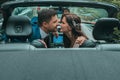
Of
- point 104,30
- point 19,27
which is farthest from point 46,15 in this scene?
point 104,30

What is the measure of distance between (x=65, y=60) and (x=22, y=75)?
12.4 inches

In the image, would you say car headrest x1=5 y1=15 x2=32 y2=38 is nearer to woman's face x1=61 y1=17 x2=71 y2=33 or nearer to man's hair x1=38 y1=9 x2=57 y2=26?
man's hair x1=38 y1=9 x2=57 y2=26

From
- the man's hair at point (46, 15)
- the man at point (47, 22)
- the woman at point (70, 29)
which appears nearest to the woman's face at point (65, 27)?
the woman at point (70, 29)

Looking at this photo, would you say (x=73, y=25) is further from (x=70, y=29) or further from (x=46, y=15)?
(x=46, y=15)

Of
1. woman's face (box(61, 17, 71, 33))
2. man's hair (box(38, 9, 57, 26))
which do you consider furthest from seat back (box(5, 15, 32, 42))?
woman's face (box(61, 17, 71, 33))

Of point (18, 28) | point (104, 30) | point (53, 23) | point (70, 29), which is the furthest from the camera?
point (70, 29)

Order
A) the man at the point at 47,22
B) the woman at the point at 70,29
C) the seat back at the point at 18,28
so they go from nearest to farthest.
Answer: the seat back at the point at 18,28 < the man at the point at 47,22 < the woman at the point at 70,29

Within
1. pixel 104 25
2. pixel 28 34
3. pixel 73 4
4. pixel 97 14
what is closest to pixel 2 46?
pixel 28 34

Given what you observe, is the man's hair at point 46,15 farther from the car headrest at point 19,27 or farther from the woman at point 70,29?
the woman at point 70,29

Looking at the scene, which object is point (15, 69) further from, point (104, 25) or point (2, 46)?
point (104, 25)

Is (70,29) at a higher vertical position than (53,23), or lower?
lower

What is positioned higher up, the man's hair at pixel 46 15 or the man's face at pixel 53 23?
the man's hair at pixel 46 15

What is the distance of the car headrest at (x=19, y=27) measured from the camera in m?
4.35

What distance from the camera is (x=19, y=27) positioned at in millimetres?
4418
